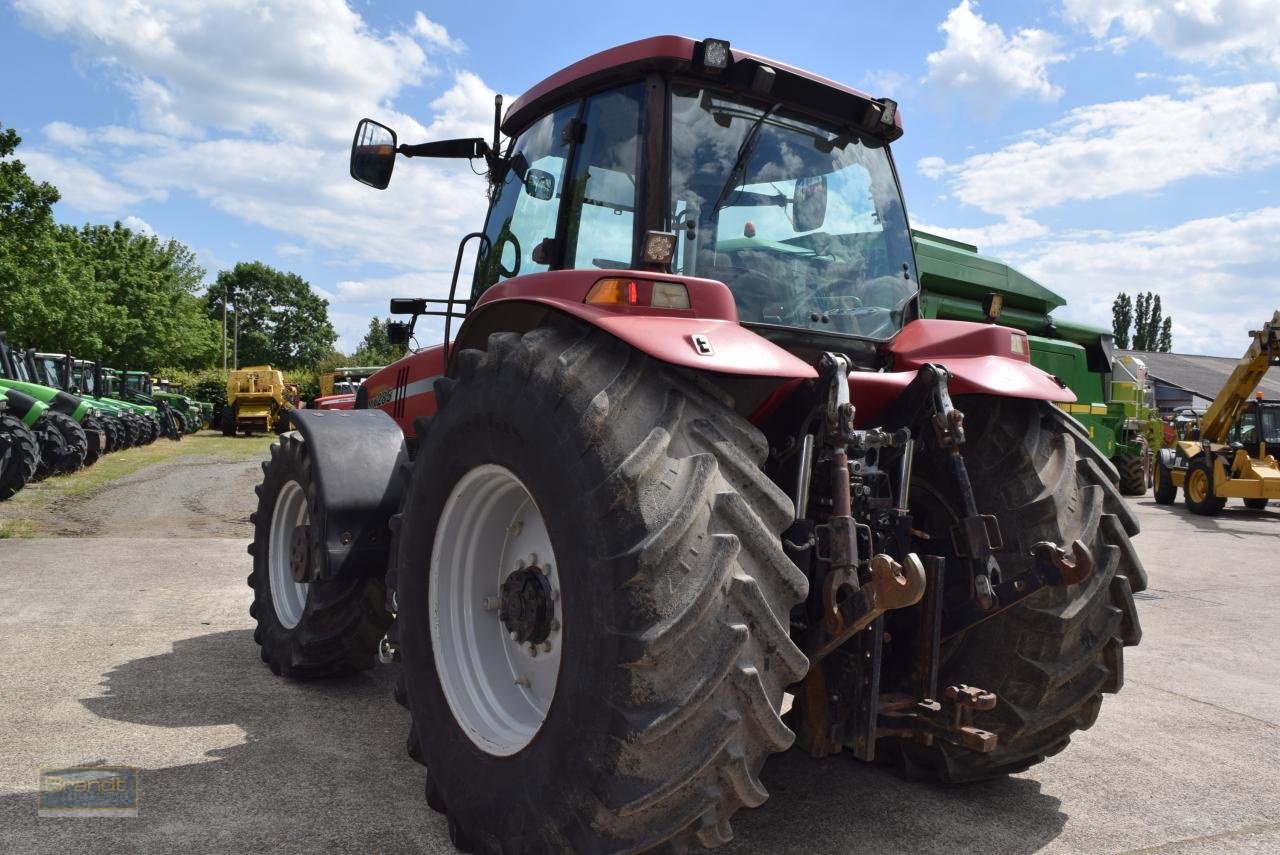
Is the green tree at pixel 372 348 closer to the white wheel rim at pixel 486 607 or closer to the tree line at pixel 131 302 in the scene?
the tree line at pixel 131 302

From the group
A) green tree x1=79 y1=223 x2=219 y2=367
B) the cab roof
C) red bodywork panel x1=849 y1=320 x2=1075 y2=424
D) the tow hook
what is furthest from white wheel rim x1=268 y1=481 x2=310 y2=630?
green tree x1=79 y1=223 x2=219 y2=367

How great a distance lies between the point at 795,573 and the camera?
2.38 meters

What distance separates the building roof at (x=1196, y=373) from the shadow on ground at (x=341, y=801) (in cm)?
5478

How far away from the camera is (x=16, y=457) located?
40.6ft

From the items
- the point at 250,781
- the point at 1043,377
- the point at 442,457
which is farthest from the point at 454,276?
the point at 1043,377

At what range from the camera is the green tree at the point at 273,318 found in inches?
3364

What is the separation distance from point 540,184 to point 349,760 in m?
2.34

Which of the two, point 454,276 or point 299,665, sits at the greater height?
point 454,276

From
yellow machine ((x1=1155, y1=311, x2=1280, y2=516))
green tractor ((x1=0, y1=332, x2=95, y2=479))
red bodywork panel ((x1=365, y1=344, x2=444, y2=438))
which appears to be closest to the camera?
red bodywork panel ((x1=365, y1=344, x2=444, y2=438))

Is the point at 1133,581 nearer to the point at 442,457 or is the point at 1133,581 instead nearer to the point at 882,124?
the point at 882,124

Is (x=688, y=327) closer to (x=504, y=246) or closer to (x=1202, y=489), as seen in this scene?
(x=504, y=246)

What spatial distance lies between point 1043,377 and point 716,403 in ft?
5.01

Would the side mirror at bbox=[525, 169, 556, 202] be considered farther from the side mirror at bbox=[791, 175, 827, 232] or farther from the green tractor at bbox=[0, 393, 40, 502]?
the green tractor at bbox=[0, 393, 40, 502]

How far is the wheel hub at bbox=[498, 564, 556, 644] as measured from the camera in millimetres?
2879
